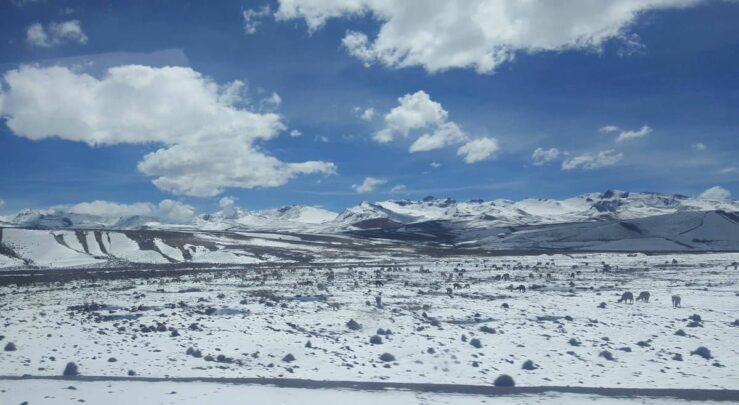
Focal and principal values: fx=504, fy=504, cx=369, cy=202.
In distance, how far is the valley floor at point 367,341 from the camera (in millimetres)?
15492

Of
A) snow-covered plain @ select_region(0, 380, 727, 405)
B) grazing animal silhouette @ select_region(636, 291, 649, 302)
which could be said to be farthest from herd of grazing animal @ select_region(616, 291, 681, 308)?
snow-covered plain @ select_region(0, 380, 727, 405)

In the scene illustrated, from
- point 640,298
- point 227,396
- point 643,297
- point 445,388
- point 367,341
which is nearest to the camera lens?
point 227,396

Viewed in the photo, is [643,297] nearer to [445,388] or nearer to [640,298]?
[640,298]

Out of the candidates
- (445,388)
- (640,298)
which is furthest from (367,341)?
(640,298)

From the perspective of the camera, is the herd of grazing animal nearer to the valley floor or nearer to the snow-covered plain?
the valley floor

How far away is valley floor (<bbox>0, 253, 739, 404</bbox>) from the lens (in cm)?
1549

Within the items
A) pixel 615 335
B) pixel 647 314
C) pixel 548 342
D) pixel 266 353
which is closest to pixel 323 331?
pixel 266 353

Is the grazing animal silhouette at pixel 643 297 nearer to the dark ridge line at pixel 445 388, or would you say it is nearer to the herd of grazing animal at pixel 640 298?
the herd of grazing animal at pixel 640 298

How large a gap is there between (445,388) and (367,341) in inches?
218

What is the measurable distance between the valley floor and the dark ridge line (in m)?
0.43

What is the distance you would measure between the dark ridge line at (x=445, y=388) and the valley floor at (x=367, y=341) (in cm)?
43

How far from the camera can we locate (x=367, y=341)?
65.0ft

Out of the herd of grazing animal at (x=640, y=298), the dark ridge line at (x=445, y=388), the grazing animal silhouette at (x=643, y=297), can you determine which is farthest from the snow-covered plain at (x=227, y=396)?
the grazing animal silhouette at (x=643, y=297)

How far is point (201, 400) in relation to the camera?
13047mm
